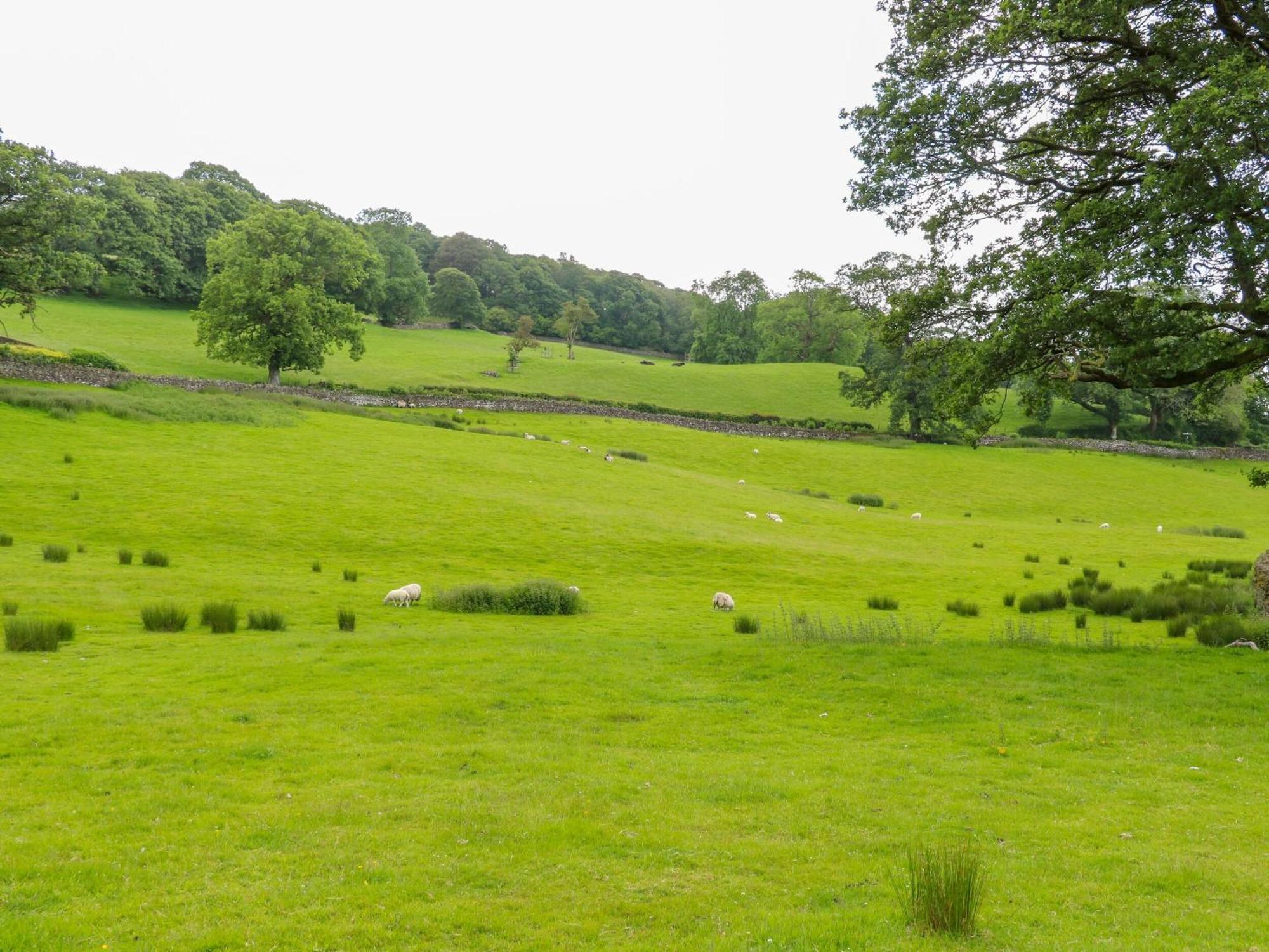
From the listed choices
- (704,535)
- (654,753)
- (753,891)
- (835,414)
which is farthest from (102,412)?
(835,414)

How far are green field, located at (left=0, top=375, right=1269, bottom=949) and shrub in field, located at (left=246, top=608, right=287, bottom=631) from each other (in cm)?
73

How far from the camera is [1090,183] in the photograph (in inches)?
579

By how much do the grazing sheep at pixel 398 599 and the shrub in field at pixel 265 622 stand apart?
3.04 metres

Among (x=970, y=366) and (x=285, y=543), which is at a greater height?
(x=970, y=366)

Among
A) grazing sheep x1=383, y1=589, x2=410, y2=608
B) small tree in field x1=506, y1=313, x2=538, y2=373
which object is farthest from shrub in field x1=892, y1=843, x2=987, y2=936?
small tree in field x1=506, y1=313, x2=538, y2=373

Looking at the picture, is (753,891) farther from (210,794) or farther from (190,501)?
(190,501)

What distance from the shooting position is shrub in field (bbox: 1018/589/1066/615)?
20469mm

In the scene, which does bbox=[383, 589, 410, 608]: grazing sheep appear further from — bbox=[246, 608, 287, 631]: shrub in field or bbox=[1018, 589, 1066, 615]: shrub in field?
bbox=[1018, 589, 1066, 615]: shrub in field

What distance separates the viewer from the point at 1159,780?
8.56 meters

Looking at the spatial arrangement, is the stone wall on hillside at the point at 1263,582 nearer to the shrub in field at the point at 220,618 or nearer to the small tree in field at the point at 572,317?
the shrub in field at the point at 220,618

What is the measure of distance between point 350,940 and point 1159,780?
807 centimetres

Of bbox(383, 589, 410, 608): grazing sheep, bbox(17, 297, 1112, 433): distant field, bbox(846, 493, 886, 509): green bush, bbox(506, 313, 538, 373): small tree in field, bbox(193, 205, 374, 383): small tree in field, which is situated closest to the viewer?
bbox(383, 589, 410, 608): grazing sheep

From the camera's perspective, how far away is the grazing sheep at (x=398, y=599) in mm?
18719

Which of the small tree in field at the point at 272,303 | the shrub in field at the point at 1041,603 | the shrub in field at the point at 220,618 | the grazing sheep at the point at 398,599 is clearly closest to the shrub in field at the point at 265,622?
the shrub in field at the point at 220,618
